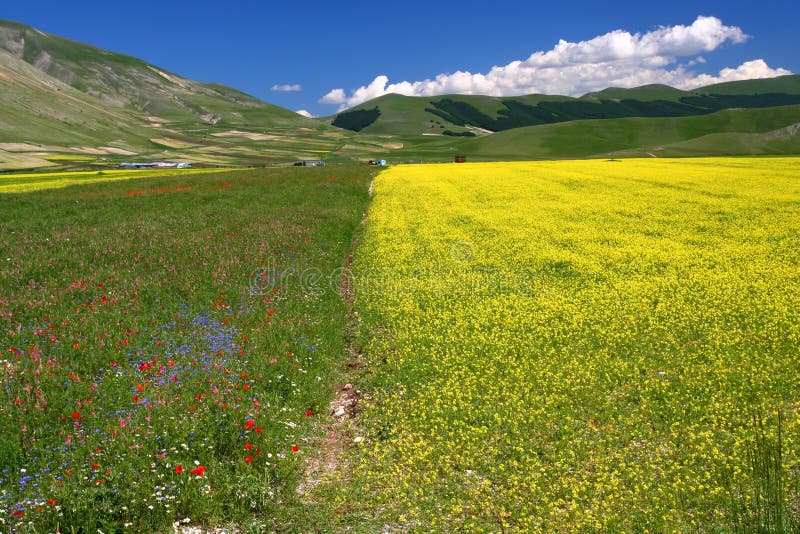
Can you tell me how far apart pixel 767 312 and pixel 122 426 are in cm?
1524

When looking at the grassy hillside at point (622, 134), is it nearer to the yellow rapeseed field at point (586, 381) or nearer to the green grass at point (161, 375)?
the yellow rapeseed field at point (586, 381)

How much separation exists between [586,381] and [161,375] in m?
9.06

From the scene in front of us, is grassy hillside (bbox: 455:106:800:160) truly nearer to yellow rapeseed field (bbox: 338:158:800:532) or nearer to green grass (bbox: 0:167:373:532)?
yellow rapeseed field (bbox: 338:158:800:532)

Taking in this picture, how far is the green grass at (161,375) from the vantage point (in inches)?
270

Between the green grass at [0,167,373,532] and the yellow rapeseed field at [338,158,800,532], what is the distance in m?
1.56

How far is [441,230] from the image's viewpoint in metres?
26.0

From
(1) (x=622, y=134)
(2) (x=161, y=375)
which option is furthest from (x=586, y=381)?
(1) (x=622, y=134)

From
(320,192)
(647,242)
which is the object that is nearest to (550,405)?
(647,242)

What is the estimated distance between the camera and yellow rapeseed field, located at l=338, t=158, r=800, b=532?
691 cm

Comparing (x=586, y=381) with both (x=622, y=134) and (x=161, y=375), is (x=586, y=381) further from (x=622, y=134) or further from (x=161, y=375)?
(x=622, y=134)

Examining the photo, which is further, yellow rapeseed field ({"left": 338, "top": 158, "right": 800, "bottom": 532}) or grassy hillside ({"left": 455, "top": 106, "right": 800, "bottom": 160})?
grassy hillside ({"left": 455, "top": 106, "right": 800, "bottom": 160})

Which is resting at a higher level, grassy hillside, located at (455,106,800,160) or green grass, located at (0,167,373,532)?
grassy hillside, located at (455,106,800,160)

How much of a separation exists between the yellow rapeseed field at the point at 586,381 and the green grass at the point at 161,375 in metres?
1.56

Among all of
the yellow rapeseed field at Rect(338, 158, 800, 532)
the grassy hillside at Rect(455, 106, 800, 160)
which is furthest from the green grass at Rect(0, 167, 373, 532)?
the grassy hillside at Rect(455, 106, 800, 160)
